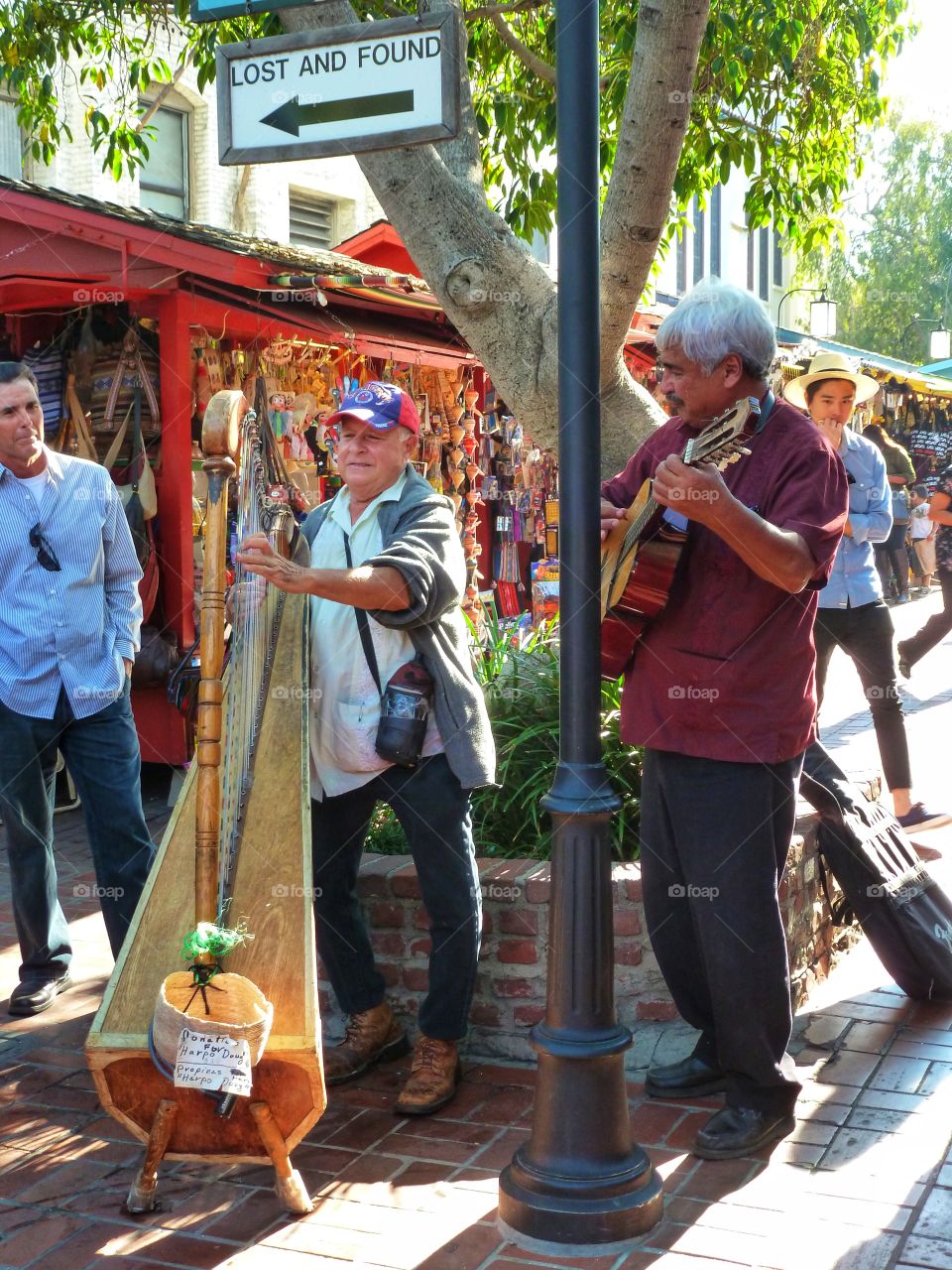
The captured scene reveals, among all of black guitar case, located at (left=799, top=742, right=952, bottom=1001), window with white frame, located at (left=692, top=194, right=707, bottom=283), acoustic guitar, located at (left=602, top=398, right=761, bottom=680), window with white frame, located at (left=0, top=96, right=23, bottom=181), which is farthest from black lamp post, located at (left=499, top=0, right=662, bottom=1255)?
window with white frame, located at (left=692, top=194, right=707, bottom=283)

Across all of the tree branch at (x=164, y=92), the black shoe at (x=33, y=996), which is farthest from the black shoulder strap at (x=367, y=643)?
the tree branch at (x=164, y=92)

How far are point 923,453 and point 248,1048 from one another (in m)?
20.7

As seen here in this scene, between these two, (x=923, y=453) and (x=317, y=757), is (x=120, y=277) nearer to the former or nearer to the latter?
(x=317, y=757)

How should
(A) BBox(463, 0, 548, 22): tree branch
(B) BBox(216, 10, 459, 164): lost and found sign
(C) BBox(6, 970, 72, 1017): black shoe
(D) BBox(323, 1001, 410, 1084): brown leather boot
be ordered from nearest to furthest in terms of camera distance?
(B) BBox(216, 10, 459, 164): lost and found sign → (D) BBox(323, 1001, 410, 1084): brown leather boot → (C) BBox(6, 970, 72, 1017): black shoe → (A) BBox(463, 0, 548, 22): tree branch

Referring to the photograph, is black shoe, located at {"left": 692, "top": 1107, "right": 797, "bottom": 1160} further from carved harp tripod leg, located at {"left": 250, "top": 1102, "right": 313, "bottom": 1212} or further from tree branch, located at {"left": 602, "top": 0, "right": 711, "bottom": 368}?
tree branch, located at {"left": 602, "top": 0, "right": 711, "bottom": 368}

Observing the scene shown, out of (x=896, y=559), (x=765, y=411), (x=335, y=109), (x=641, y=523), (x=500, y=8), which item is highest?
(x=500, y=8)

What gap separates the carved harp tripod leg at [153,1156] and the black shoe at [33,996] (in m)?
1.44

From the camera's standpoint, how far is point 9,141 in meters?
14.6

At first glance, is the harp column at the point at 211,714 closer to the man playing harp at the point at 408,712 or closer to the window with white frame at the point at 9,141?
the man playing harp at the point at 408,712

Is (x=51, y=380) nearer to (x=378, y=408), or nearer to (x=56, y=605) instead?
(x=56, y=605)

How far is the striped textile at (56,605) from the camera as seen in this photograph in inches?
175

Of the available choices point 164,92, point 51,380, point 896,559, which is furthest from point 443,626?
point 896,559

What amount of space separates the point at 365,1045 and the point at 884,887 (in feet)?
5.30

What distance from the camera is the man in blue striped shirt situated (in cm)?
445
